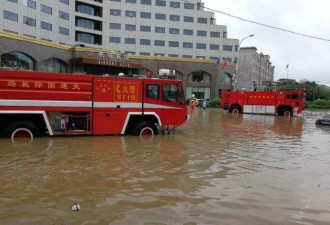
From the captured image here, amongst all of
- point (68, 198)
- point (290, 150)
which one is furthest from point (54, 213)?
point (290, 150)

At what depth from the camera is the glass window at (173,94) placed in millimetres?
14367

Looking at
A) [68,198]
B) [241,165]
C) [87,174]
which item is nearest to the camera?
[68,198]

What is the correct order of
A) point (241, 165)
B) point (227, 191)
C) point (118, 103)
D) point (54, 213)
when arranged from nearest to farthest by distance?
1. point (54, 213)
2. point (227, 191)
3. point (241, 165)
4. point (118, 103)

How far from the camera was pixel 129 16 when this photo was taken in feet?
217

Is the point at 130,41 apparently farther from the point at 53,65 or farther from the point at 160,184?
the point at 160,184

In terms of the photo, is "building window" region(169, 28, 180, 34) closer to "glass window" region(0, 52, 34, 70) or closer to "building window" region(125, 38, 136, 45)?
"building window" region(125, 38, 136, 45)

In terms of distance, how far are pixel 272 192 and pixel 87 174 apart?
4098 millimetres

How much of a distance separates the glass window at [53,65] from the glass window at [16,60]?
169cm

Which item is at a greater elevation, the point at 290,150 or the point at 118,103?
the point at 118,103

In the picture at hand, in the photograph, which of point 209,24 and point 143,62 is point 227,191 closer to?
point 143,62

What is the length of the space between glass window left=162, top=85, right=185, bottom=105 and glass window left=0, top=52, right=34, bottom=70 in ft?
112

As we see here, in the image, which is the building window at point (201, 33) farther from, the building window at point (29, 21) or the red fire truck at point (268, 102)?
the red fire truck at point (268, 102)

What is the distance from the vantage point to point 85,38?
63.1 m

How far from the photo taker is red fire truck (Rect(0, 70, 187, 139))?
12.2m
